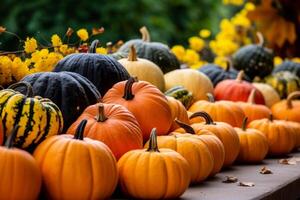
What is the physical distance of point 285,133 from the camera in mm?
3285

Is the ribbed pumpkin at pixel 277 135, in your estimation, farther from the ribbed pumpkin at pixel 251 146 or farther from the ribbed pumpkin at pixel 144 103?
the ribbed pumpkin at pixel 144 103

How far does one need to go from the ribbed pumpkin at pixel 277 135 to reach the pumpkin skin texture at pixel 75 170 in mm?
1316

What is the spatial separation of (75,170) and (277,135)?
1.44 metres

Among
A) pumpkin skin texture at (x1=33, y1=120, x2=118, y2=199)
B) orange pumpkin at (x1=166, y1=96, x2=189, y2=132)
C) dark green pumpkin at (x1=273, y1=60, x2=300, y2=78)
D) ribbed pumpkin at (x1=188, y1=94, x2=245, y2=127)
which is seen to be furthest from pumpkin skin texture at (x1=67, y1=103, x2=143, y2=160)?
dark green pumpkin at (x1=273, y1=60, x2=300, y2=78)

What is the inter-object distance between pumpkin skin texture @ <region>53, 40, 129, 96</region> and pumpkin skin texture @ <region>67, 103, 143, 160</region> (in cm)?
41

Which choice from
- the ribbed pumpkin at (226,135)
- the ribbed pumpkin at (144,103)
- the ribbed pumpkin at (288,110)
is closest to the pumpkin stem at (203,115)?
the ribbed pumpkin at (226,135)

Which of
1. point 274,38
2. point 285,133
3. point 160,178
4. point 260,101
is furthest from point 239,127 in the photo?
point 274,38

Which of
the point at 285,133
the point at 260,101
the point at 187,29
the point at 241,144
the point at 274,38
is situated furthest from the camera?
the point at 187,29

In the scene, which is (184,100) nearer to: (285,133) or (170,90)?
(170,90)

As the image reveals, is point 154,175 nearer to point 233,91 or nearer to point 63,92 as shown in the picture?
point 63,92

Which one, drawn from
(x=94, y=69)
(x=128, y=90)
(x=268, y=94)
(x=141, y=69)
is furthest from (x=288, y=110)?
(x=128, y=90)

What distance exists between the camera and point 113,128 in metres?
2.35

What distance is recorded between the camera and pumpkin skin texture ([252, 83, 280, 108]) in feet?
14.1

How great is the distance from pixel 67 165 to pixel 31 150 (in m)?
0.20
